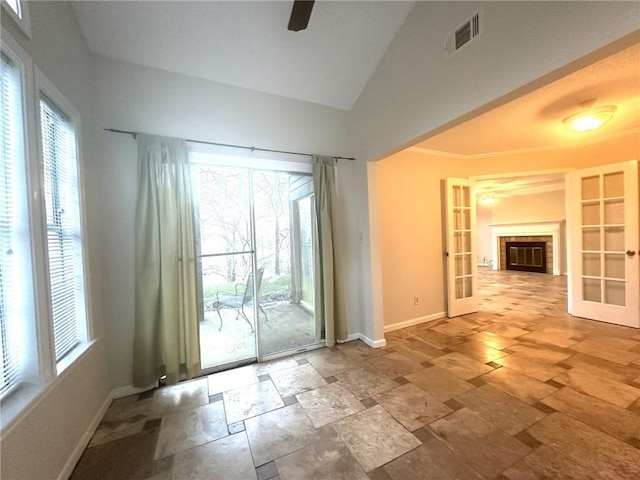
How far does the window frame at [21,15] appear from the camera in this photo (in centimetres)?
108

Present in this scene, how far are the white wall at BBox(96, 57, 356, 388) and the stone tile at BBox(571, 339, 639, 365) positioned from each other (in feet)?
13.9

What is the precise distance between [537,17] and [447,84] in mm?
571

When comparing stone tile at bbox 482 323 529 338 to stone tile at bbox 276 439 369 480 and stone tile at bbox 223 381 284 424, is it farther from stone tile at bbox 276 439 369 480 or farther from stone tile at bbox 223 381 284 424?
stone tile at bbox 223 381 284 424

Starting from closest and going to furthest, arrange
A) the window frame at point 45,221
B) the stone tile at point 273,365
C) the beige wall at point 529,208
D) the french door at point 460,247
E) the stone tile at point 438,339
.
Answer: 1. the window frame at point 45,221
2. the stone tile at point 273,365
3. the stone tile at point 438,339
4. the french door at point 460,247
5. the beige wall at point 529,208

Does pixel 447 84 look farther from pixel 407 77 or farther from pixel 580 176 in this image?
pixel 580 176

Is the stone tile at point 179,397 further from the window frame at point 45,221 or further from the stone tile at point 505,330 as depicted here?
the stone tile at point 505,330

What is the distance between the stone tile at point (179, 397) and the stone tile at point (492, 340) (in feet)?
9.91

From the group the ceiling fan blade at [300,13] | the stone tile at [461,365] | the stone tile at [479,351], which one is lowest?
the stone tile at [479,351]

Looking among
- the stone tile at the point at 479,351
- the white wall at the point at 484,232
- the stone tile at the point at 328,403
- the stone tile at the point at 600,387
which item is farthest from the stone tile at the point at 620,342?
the white wall at the point at 484,232

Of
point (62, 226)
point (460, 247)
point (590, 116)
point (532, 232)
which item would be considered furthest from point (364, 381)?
point (532, 232)

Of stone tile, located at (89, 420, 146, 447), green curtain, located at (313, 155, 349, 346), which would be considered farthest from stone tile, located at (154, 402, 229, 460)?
green curtain, located at (313, 155, 349, 346)

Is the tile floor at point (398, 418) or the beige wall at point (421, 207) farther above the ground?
the beige wall at point (421, 207)

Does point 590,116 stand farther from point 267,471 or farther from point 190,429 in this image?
point 190,429

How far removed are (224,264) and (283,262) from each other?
27.0 inches
